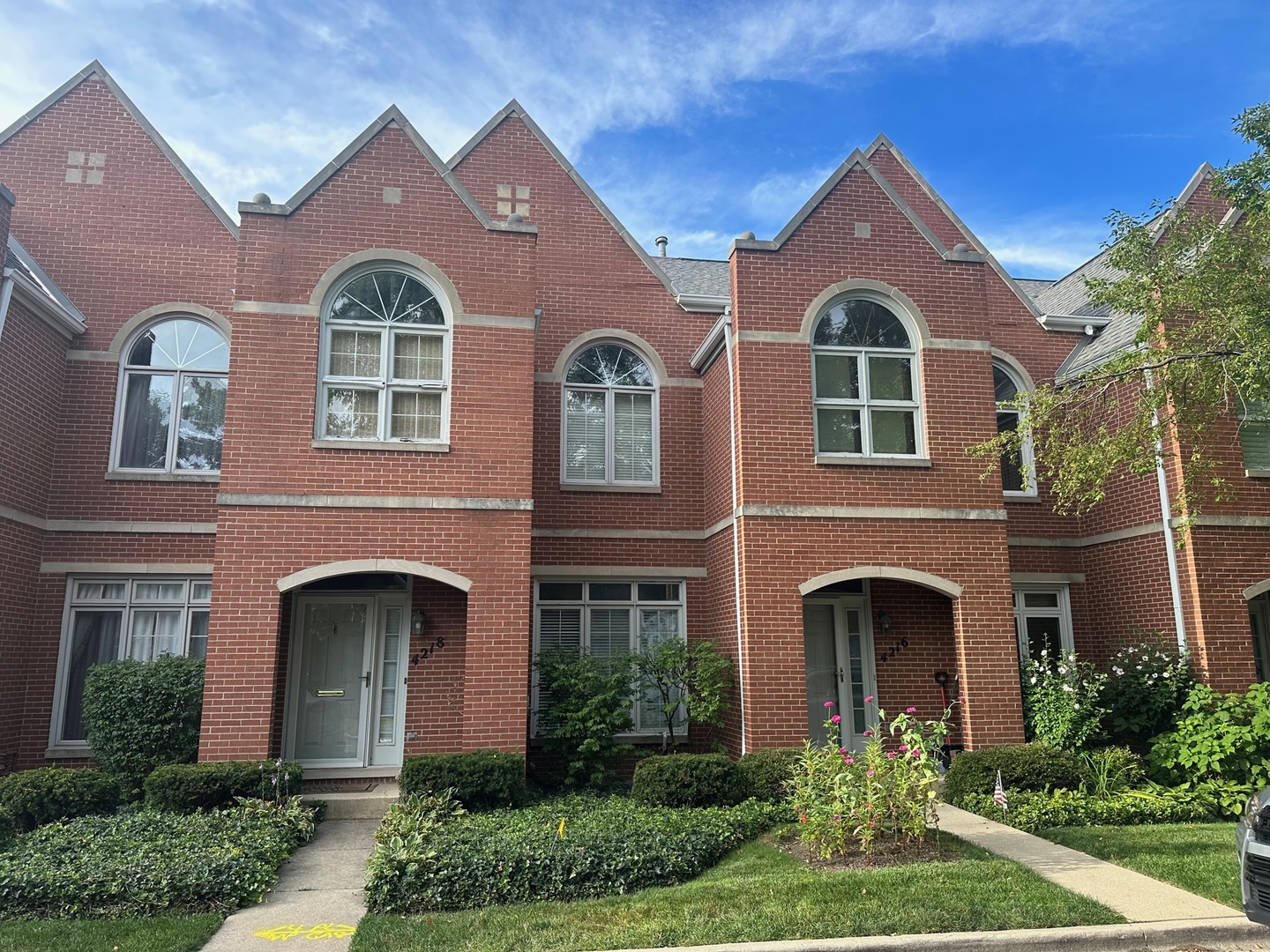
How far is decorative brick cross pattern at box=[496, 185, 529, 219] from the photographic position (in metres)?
14.7

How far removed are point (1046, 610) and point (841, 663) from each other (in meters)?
3.66

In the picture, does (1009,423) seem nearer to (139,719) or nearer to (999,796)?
(999,796)

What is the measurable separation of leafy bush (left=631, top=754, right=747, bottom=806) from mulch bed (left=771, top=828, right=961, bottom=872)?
1.62 m

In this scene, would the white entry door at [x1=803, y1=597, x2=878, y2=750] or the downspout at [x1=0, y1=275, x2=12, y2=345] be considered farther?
the white entry door at [x1=803, y1=597, x2=878, y2=750]

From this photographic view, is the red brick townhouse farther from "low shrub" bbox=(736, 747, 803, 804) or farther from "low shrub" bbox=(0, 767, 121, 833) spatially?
"low shrub" bbox=(0, 767, 121, 833)

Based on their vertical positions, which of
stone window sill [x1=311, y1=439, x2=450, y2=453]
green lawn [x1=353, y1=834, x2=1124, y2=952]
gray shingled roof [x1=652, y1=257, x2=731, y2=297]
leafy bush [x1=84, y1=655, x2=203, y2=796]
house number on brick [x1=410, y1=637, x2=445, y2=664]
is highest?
gray shingled roof [x1=652, y1=257, x2=731, y2=297]

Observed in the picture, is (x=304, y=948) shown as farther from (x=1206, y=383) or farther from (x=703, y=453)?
(x=1206, y=383)

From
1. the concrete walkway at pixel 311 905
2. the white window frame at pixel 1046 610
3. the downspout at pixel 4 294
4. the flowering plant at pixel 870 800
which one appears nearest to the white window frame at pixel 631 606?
the concrete walkway at pixel 311 905

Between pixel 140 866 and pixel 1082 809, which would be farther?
pixel 1082 809

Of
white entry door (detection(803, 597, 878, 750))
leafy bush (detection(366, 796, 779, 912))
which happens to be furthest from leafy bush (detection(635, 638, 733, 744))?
leafy bush (detection(366, 796, 779, 912))

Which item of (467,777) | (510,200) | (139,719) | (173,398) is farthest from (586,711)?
(510,200)

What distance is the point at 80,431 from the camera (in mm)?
12344

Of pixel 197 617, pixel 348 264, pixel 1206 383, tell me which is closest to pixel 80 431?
pixel 197 617

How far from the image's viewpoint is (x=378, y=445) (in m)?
10.9
